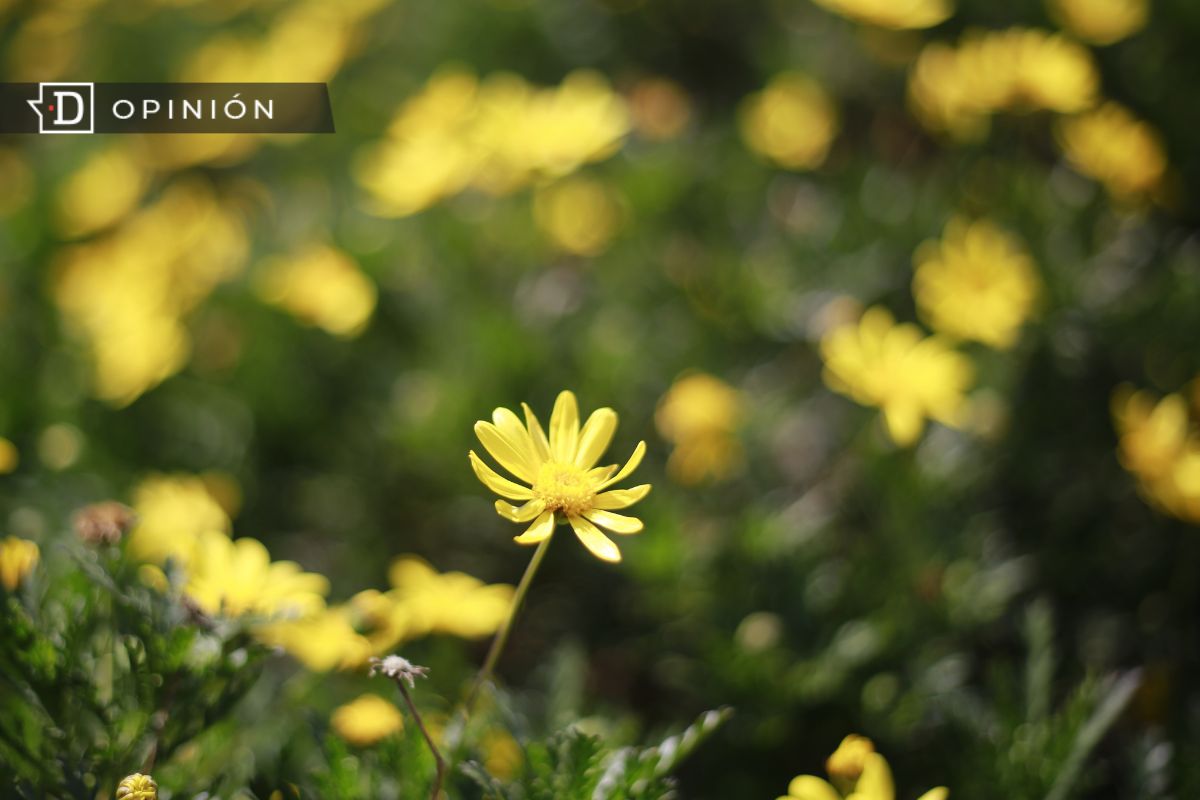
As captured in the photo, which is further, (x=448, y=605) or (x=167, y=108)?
(x=167, y=108)

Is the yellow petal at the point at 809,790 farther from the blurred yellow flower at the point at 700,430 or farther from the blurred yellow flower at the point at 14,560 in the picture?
the blurred yellow flower at the point at 14,560

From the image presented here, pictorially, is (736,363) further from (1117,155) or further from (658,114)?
(1117,155)

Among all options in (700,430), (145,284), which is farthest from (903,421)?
(145,284)

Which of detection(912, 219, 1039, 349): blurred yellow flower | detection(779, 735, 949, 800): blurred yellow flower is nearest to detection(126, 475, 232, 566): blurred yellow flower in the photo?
detection(779, 735, 949, 800): blurred yellow flower

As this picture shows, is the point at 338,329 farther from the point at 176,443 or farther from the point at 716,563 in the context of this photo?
the point at 716,563

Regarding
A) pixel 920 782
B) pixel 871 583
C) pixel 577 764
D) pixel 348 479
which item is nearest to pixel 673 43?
pixel 348 479

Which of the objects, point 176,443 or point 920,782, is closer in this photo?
point 920,782
